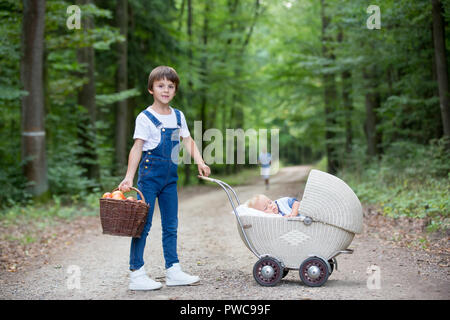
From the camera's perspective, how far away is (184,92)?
65.2 ft

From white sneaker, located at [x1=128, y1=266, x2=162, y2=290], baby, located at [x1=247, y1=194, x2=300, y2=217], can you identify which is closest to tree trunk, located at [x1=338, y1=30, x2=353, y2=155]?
baby, located at [x1=247, y1=194, x2=300, y2=217]

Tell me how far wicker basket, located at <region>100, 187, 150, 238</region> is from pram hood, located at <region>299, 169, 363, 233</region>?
62.6 inches

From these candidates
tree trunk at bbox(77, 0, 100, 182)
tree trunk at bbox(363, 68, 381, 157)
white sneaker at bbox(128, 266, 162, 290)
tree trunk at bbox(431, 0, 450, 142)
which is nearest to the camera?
white sneaker at bbox(128, 266, 162, 290)

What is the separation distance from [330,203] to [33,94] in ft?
29.5

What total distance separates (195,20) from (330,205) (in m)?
22.5

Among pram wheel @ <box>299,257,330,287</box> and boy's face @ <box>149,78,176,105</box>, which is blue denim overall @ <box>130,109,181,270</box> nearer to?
boy's face @ <box>149,78,176,105</box>

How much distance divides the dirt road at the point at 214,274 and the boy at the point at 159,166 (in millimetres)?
242

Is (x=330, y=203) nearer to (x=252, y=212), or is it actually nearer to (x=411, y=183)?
(x=252, y=212)

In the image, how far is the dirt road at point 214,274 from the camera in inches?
161

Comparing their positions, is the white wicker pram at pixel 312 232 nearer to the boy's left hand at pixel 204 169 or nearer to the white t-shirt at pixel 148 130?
the boy's left hand at pixel 204 169

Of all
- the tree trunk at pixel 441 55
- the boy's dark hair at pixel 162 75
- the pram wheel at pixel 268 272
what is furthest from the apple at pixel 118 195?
the tree trunk at pixel 441 55

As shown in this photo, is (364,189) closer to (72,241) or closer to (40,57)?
(72,241)

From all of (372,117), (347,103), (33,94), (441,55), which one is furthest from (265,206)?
(347,103)

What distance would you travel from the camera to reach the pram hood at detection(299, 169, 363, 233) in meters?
4.27
